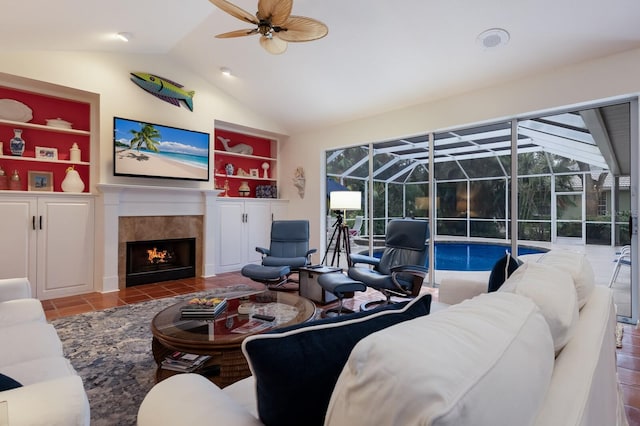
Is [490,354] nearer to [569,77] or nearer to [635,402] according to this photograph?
[635,402]

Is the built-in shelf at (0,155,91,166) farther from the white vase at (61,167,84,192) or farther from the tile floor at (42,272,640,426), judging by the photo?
the tile floor at (42,272,640,426)

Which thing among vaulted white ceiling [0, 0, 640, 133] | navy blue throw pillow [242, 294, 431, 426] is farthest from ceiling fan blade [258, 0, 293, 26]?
navy blue throw pillow [242, 294, 431, 426]

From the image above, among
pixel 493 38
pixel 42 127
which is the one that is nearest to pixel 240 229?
pixel 42 127

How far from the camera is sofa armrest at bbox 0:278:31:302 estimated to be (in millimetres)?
2072

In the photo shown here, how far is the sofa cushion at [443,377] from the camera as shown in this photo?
45 cm

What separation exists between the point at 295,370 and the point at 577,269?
1.35m

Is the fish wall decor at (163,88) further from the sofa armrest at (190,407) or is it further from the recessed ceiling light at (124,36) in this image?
the sofa armrest at (190,407)

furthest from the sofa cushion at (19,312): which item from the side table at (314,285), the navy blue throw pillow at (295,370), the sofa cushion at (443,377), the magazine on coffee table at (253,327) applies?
the side table at (314,285)

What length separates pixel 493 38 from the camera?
3250mm

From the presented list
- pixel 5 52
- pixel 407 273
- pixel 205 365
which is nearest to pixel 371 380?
pixel 205 365

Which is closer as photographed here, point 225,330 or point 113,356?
point 225,330

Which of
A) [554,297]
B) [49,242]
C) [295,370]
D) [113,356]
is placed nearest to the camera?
[295,370]

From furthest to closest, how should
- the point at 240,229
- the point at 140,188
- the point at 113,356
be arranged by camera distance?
1. the point at 240,229
2. the point at 140,188
3. the point at 113,356

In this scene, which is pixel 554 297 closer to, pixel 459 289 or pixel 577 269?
pixel 577 269
